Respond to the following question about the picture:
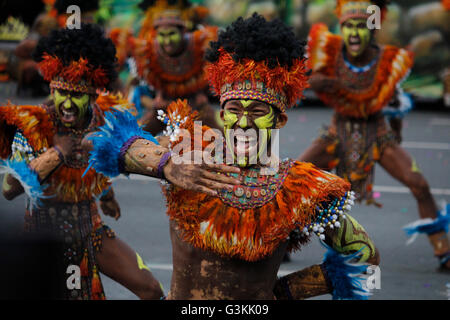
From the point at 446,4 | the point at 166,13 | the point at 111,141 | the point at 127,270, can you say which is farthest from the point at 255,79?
the point at 446,4

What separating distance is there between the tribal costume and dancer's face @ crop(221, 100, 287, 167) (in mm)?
1511

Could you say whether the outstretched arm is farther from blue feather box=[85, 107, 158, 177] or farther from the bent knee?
the bent knee

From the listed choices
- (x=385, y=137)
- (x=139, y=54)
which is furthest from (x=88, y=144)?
(x=139, y=54)

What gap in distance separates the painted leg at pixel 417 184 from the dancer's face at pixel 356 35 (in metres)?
1.03

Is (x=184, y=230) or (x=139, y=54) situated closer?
(x=184, y=230)

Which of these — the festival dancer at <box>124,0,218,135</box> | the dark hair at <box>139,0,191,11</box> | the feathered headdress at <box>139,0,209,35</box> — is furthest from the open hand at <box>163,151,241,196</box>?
the dark hair at <box>139,0,191,11</box>

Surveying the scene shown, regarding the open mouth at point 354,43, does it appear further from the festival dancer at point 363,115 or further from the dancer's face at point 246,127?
the dancer's face at point 246,127

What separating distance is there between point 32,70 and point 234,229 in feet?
45.1

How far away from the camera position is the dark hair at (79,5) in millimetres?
10102

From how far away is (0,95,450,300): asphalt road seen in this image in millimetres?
6703

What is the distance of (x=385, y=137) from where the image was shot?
293 inches

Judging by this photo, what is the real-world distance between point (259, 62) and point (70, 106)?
5.99ft

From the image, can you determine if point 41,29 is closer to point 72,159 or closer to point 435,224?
point 435,224

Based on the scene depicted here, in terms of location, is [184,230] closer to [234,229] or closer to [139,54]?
[234,229]
